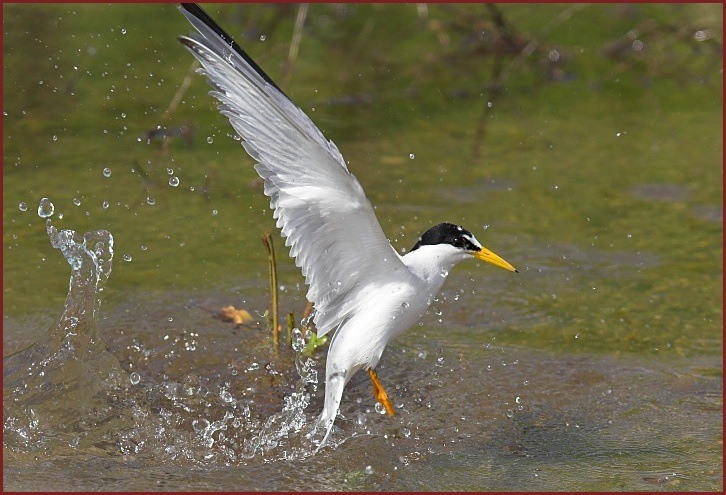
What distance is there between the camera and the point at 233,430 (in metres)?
4.81

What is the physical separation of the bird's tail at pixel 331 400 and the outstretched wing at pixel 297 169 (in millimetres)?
477

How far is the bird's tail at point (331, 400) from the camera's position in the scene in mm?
4609

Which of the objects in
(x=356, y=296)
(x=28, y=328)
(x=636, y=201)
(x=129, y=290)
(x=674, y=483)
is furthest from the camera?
(x=636, y=201)

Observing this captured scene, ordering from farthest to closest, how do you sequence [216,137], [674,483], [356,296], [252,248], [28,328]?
[216,137], [252,248], [28,328], [356,296], [674,483]

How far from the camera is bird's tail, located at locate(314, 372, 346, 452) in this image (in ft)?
15.1

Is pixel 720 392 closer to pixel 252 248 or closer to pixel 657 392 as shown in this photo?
pixel 657 392

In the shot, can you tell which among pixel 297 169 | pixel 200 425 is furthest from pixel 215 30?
pixel 200 425

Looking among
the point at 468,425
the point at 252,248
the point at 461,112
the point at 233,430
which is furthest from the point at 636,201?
the point at 233,430

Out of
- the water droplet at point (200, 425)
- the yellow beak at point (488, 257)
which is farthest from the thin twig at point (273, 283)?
the yellow beak at point (488, 257)

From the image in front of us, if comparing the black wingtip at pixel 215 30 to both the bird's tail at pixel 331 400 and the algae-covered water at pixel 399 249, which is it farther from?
the algae-covered water at pixel 399 249

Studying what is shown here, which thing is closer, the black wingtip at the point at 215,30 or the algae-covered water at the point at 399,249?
the black wingtip at the point at 215,30

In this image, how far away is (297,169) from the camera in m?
4.22

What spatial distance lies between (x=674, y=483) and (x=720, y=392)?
110cm

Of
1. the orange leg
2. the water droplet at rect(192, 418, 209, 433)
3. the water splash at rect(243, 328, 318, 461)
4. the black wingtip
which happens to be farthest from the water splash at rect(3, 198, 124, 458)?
the black wingtip
